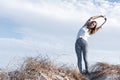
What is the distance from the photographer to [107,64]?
49.6 ft

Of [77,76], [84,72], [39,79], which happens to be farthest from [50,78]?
[84,72]

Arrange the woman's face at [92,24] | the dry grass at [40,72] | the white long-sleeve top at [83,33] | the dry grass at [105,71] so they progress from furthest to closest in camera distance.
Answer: the woman's face at [92,24] < the white long-sleeve top at [83,33] < the dry grass at [105,71] < the dry grass at [40,72]

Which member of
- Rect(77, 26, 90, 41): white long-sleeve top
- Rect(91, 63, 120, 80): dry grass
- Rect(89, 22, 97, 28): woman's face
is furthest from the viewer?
Rect(89, 22, 97, 28): woman's face

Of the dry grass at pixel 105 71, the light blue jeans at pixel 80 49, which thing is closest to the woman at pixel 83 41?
→ the light blue jeans at pixel 80 49

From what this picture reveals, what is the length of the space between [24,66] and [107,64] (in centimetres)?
352

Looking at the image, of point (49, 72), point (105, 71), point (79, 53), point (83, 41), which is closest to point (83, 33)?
point (83, 41)

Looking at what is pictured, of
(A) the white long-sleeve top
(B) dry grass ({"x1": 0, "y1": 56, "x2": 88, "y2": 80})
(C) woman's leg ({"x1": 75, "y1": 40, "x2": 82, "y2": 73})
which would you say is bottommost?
(B) dry grass ({"x1": 0, "y1": 56, "x2": 88, "y2": 80})

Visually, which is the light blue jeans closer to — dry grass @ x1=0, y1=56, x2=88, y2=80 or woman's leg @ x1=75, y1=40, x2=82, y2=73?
woman's leg @ x1=75, y1=40, x2=82, y2=73

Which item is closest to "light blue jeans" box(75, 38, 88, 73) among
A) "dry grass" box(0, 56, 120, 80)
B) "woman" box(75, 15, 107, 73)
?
"woman" box(75, 15, 107, 73)

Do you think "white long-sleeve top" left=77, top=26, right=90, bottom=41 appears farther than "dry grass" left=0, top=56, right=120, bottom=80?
Yes

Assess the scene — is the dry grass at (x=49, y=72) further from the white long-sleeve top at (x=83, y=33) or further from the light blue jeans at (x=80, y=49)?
the white long-sleeve top at (x=83, y=33)

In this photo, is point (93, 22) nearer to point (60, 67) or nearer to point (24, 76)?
point (60, 67)

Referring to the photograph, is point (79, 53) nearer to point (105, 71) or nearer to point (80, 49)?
point (80, 49)

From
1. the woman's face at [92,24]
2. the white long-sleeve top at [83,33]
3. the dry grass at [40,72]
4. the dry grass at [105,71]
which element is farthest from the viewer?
the woman's face at [92,24]
